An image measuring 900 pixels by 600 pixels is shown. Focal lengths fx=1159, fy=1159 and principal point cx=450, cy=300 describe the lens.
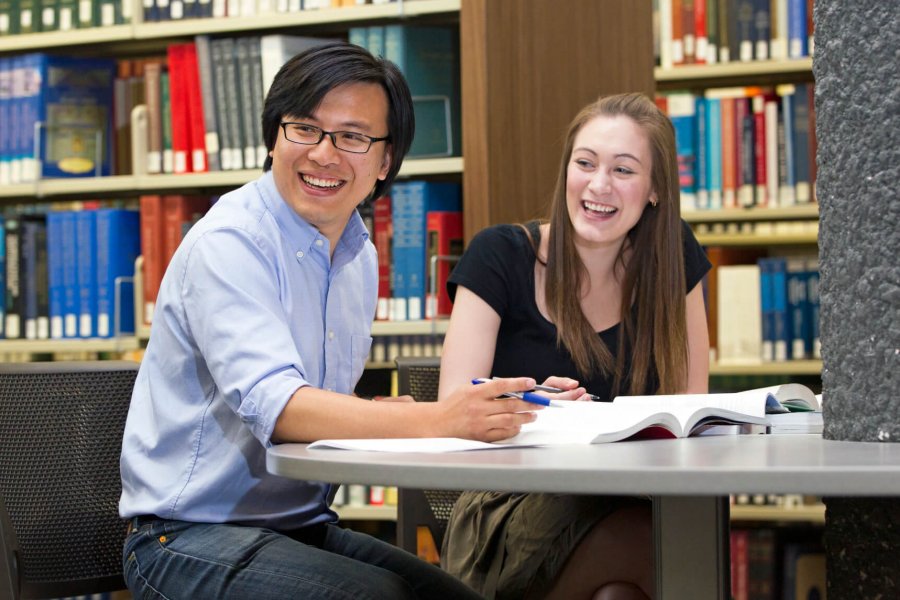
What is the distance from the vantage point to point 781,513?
3289 millimetres

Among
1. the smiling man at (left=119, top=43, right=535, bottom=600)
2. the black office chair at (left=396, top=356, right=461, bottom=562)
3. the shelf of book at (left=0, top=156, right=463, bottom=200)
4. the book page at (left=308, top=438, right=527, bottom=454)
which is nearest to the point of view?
the book page at (left=308, top=438, right=527, bottom=454)

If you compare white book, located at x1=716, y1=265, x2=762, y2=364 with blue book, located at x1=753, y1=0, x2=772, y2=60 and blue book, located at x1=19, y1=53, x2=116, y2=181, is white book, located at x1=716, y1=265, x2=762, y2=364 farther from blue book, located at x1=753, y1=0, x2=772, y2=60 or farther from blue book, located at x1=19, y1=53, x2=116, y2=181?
blue book, located at x1=19, y1=53, x2=116, y2=181

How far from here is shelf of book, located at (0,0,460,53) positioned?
3.00m

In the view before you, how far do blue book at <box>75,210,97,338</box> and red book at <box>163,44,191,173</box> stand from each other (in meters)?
0.31

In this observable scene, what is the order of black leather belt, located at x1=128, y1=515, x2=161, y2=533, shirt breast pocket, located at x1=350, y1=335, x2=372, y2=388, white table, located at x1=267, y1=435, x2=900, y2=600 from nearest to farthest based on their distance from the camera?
white table, located at x1=267, y1=435, x2=900, y2=600 < black leather belt, located at x1=128, y1=515, x2=161, y2=533 < shirt breast pocket, located at x1=350, y1=335, x2=372, y2=388

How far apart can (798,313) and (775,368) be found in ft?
0.60

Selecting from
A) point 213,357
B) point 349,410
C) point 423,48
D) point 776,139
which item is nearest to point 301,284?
point 213,357

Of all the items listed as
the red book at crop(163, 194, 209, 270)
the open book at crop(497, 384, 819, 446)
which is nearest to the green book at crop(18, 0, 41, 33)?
the red book at crop(163, 194, 209, 270)

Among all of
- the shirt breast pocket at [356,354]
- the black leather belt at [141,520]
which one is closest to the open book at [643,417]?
the shirt breast pocket at [356,354]

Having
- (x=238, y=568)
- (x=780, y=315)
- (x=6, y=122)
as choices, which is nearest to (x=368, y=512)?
(x=780, y=315)

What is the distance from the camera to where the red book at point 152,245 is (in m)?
3.25

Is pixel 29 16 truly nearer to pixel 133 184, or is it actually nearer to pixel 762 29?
pixel 133 184

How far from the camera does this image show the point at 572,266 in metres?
2.08

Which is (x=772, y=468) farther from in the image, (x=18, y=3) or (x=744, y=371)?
(x=18, y=3)
